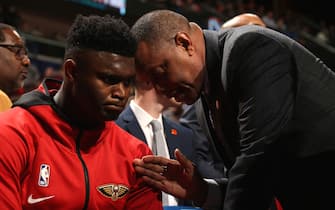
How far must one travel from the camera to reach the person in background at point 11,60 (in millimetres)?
3119

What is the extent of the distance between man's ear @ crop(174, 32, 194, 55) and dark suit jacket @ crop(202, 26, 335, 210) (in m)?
0.10

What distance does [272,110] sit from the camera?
179 centimetres

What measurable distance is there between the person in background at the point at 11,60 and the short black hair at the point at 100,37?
119 centimetres

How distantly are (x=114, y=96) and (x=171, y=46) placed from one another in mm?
304

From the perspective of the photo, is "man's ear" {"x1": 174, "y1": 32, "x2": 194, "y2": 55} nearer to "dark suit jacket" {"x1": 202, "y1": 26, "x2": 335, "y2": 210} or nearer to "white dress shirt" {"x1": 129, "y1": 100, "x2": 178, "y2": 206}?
"dark suit jacket" {"x1": 202, "y1": 26, "x2": 335, "y2": 210}

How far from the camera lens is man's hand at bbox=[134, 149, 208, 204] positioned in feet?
6.70

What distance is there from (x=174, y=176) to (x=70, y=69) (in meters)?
0.61

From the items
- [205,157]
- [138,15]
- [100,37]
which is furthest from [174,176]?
[138,15]

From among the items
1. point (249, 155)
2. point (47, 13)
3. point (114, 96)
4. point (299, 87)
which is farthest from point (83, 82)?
point (47, 13)

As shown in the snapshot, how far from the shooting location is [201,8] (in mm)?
14008

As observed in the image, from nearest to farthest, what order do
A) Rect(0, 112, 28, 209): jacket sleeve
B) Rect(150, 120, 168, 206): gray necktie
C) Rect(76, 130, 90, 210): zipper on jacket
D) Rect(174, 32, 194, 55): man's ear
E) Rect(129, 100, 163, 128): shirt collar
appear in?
Rect(0, 112, 28, 209): jacket sleeve < Rect(76, 130, 90, 210): zipper on jacket < Rect(174, 32, 194, 55): man's ear < Rect(150, 120, 168, 206): gray necktie < Rect(129, 100, 163, 128): shirt collar

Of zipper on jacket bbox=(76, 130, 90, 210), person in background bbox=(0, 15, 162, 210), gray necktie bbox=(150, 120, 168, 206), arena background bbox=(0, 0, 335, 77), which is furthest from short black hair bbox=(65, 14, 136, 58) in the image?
arena background bbox=(0, 0, 335, 77)

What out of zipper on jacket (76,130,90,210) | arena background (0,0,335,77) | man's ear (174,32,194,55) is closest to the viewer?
zipper on jacket (76,130,90,210)

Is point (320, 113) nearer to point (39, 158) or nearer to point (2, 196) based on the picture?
point (39, 158)
